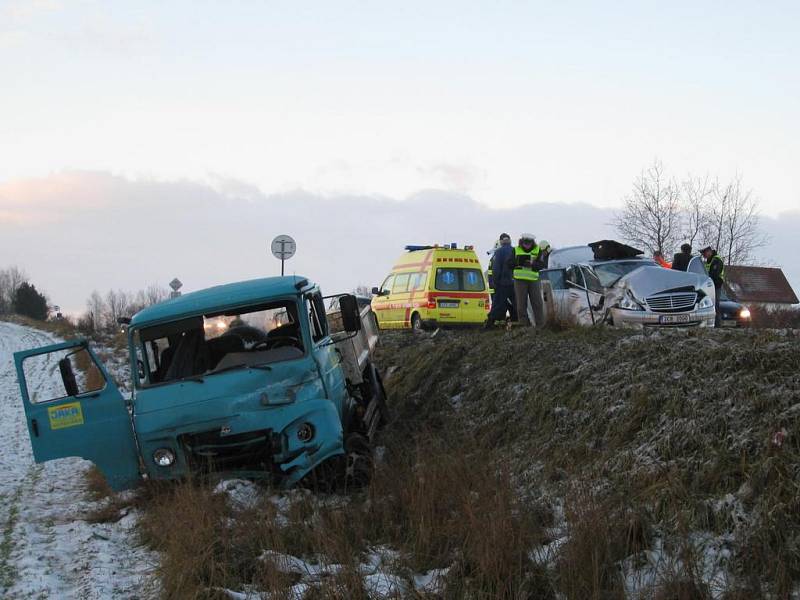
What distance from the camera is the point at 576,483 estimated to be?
6539mm

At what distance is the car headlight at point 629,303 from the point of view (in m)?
13.7

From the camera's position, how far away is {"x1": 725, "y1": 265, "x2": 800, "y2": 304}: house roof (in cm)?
6053

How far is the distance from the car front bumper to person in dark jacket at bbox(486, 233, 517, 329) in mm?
2907

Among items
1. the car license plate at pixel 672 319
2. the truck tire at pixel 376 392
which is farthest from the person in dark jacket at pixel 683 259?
the truck tire at pixel 376 392

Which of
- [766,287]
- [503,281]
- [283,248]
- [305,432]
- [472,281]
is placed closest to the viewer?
[305,432]

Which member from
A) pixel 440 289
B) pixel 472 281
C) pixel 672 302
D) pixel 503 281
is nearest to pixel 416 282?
pixel 440 289

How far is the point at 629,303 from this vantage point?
13.8 metres

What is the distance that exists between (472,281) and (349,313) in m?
11.7

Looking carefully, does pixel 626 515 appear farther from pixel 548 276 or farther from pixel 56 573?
pixel 548 276

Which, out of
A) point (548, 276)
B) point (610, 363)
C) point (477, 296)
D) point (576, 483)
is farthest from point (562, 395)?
point (477, 296)

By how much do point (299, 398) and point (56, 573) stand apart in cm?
252

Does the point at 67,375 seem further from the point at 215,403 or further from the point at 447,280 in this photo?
the point at 447,280

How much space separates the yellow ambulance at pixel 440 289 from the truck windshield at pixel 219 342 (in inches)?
448

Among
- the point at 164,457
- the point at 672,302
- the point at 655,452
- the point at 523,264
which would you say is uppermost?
the point at 523,264
